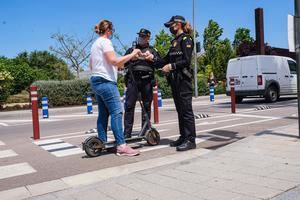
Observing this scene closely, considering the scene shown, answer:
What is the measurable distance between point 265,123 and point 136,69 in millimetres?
4501

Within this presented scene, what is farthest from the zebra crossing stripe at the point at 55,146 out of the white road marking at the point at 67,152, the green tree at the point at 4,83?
the green tree at the point at 4,83

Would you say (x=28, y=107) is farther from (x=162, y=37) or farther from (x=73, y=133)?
(x=162, y=37)

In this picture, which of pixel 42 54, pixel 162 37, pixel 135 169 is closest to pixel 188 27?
pixel 135 169

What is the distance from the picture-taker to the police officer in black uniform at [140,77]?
21.3ft

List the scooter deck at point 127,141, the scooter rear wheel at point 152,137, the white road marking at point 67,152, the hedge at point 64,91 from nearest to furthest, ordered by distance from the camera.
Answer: the scooter deck at point 127,141, the white road marking at point 67,152, the scooter rear wheel at point 152,137, the hedge at point 64,91

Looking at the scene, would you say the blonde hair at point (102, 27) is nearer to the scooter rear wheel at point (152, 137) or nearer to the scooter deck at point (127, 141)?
the scooter deck at point (127, 141)

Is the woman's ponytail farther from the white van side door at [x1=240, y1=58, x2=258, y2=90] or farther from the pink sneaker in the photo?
the white van side door at [x1=240, y1=58, x2=258, y2=90]

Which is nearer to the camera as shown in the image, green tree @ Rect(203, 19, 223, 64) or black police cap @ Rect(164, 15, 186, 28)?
black police cap @ Rect(164, 15, 186, 28)

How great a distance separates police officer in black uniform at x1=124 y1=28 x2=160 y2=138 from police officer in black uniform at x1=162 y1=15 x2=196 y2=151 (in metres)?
0.42

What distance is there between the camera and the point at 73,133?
9.30m

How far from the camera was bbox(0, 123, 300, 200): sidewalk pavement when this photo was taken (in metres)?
3.80

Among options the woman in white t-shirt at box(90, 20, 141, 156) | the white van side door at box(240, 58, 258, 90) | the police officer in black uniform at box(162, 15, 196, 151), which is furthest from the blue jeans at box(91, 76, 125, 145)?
the white van side door at box(240, 58, 258, 90)

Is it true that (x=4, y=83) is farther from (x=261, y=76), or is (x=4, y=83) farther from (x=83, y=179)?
(x=83, y=179)

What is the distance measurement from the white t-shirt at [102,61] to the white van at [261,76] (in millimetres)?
11926
